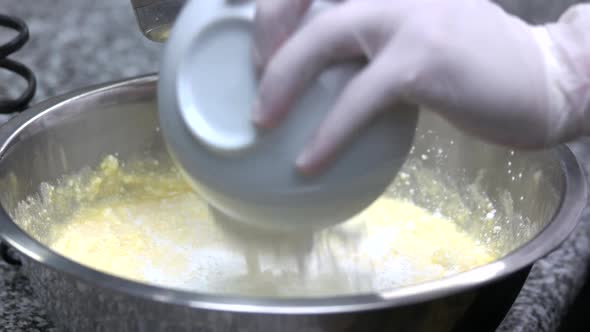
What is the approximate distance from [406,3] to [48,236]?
0.42 metres

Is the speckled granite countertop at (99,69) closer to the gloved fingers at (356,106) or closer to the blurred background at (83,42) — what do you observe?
the blurred background at (83,42)

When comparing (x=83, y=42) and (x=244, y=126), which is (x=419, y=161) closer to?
(x=244, y=126)

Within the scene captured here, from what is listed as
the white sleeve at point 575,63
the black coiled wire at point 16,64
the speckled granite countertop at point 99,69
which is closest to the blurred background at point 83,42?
the speckled granite countertop at point 99,69

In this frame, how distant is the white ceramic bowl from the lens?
0.49 meters

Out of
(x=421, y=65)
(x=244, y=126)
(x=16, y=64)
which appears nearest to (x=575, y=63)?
(x=421, y=65)

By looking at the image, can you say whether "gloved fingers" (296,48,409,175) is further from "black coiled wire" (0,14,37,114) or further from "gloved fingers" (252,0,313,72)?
"black coiled wire" (0,14,37,114)

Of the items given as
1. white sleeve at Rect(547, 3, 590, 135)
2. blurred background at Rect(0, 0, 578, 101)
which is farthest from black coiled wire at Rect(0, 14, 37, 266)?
white sleeve at Rect(547, 3, 590, 135)

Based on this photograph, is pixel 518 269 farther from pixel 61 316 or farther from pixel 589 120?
pixel 61 316

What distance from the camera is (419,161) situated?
838mm

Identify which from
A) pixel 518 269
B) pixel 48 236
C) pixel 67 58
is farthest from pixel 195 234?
pixel 67 58

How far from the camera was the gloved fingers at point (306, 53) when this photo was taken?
1.53 ft

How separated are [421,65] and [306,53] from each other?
67 mm

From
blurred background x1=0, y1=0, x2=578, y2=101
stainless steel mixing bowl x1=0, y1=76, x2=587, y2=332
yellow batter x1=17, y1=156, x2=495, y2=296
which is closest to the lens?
stainless steel mixing bowl x1=0, y1=76, x2=587, y2=332

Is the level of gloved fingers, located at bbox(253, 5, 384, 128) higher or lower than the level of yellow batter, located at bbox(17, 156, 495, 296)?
higher
